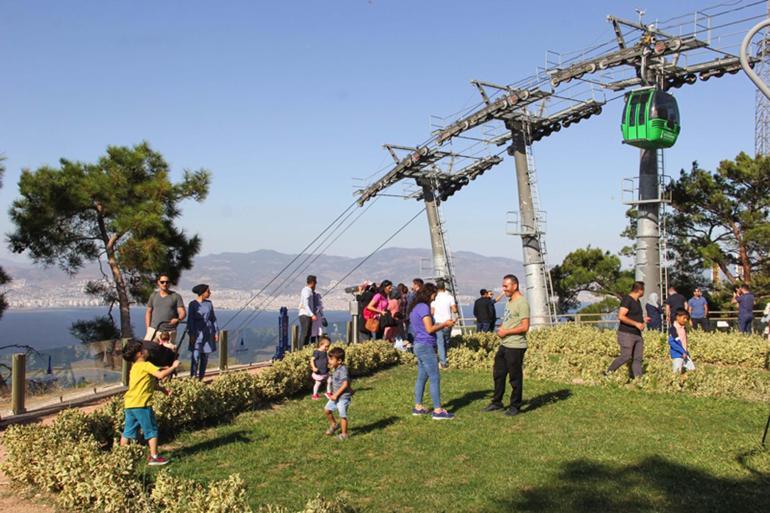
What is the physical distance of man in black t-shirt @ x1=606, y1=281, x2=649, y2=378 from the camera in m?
11.9

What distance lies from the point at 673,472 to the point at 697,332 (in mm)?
13115

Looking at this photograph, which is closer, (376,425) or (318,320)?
(376,425)

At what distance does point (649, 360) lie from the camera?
14336 mm

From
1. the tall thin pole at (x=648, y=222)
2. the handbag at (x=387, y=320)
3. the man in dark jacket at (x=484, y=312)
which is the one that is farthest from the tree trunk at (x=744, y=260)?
the handbag at (x=387, y=320)

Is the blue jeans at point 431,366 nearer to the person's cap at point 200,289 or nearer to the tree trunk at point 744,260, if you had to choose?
the person's cap at point 200,289

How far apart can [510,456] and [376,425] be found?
2439mm

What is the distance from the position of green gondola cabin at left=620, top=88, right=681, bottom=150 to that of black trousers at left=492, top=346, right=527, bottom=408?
1555cm

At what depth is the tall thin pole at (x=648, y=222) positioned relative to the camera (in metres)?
24.9

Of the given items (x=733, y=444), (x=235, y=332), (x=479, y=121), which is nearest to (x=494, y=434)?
(x=733, y=444)

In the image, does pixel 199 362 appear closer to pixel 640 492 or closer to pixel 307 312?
pixel 307 312

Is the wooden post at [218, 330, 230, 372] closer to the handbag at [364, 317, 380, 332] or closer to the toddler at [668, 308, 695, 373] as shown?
the handbag at [364, 317, 380, 332]

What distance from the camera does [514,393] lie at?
33.1 ft

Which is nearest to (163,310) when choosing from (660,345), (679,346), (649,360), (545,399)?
(545,399)

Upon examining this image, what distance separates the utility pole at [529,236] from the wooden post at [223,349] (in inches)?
599
